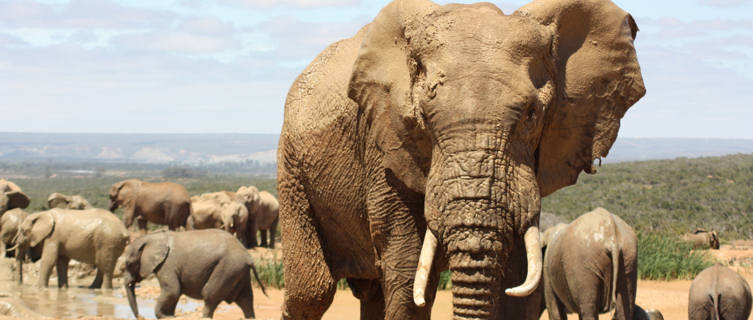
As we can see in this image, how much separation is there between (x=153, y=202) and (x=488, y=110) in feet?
69.1

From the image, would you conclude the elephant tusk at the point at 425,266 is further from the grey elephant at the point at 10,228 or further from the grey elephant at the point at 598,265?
the grey elephant at the point at 10,228

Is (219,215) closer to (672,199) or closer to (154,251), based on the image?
(154,251)

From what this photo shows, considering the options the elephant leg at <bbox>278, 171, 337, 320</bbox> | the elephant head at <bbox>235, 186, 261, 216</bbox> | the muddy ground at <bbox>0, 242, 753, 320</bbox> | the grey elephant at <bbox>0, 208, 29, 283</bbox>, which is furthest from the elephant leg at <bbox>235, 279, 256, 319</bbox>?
the elephant head at <bbox>235, 186, 261, 216</bbox>

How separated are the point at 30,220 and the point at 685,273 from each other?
34.1 feet

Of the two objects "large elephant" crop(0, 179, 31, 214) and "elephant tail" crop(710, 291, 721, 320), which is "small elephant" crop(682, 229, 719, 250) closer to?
"elephant tail" crop(710, 291, 721, 320)

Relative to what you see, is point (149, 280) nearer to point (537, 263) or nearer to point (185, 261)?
point (185, 261)

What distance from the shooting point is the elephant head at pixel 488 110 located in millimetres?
3490

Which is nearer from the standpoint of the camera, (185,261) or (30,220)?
A: (185,261)

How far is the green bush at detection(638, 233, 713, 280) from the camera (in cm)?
1499

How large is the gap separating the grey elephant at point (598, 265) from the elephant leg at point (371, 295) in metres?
2.98

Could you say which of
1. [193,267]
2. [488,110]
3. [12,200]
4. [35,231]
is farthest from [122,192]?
[488,110]

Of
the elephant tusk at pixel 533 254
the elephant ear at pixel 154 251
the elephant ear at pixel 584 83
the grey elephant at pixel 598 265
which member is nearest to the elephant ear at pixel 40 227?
the elephant ear at pixel 154 251

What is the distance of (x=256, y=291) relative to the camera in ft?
47.0

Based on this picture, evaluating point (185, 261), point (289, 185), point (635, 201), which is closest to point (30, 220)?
point (185, 261)
